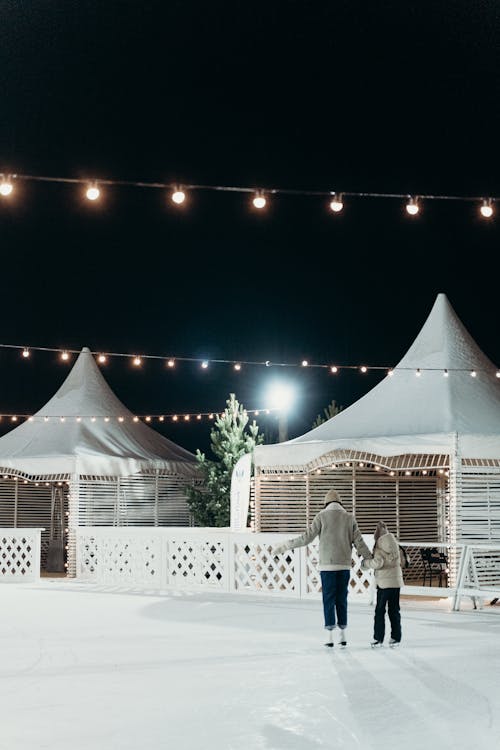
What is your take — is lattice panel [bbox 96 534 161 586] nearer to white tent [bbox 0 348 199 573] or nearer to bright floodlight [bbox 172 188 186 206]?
white tent [bbox 0 348 199 573]

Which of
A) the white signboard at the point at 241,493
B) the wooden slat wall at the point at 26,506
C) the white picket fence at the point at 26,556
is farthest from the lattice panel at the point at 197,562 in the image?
the wooden slat wall at the point at 26,506

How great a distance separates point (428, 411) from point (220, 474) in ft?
25.0

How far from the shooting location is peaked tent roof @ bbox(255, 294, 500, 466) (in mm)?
15586

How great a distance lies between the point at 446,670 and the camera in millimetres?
7711

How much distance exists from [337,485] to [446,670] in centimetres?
1146

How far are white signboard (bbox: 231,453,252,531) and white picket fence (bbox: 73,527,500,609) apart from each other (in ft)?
3.06

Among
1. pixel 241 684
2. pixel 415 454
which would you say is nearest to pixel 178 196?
pixel 241 684

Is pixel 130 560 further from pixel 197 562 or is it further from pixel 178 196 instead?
pixel 178 196

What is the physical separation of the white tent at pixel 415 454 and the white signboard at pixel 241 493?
0.20m

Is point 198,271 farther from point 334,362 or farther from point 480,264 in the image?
point 480,264

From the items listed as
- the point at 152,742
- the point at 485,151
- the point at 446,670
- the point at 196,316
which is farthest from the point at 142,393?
the point at 152,742

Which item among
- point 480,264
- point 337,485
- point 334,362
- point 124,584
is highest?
point 480,264

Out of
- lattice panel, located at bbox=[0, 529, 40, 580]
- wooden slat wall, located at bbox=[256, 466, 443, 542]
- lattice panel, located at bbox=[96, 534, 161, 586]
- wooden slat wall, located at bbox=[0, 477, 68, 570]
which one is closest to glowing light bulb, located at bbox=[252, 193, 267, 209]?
lattice panel, located at bbox=[96, 534, 161, 586]

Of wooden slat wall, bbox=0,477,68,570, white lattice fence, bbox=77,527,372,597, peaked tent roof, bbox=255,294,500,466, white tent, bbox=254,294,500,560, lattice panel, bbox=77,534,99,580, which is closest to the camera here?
Answer: white lattice fence, bbox=77,527,372,597
